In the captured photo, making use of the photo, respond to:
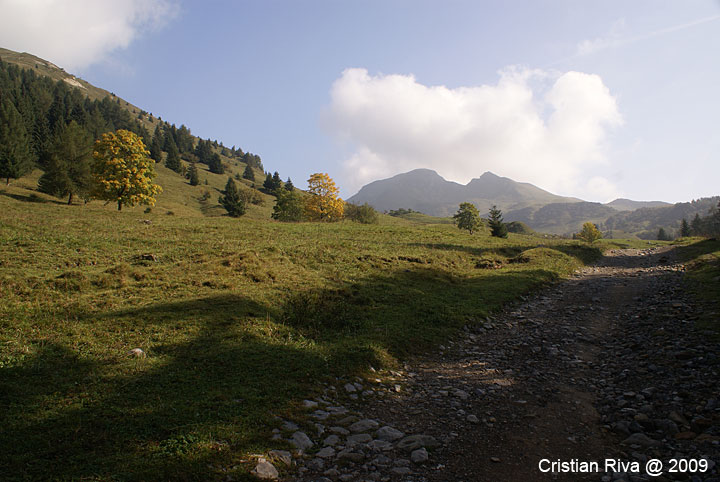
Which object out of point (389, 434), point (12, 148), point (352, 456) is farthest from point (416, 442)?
point (12, 148)

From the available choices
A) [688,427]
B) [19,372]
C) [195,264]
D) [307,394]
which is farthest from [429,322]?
[195,264]

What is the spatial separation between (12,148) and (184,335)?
318 feet

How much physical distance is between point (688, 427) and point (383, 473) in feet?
18.7

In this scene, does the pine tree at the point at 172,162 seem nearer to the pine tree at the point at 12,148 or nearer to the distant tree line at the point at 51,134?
the distant tree line at the point at 51,134

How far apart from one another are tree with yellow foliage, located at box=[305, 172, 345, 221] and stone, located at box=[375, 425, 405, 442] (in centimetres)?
6406

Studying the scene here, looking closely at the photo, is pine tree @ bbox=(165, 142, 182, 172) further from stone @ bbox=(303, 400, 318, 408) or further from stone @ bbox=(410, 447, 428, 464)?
stone @ bbox=(410, 447, 428, 464)

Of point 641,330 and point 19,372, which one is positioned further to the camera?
point 641,330

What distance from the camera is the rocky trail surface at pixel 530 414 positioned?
5.30 meters

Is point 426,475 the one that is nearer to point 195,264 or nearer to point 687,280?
point 195,264

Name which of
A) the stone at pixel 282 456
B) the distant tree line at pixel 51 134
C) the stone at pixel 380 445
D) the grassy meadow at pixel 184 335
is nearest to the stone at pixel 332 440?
the stone at pixel 380 445

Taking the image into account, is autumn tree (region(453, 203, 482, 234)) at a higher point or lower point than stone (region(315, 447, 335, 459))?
higher

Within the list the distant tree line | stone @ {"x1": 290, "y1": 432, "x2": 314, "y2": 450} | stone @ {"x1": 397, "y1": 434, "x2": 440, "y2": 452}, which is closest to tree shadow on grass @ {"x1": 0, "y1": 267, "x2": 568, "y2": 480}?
stone @ {"x1": 290, "y1": 432, "x2": 314, "y2": 450}

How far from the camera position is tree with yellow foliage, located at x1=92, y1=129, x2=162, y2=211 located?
48.2 meters

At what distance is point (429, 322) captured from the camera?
13398mm
